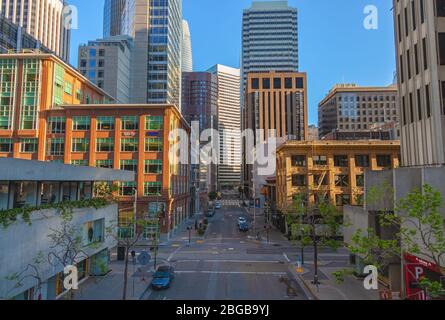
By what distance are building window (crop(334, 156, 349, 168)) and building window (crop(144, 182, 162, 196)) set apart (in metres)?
29.0

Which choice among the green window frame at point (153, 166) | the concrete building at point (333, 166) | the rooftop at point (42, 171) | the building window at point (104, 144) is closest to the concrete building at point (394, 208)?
the rooftop at point (42, 171)

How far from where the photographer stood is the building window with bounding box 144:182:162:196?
2010 inches

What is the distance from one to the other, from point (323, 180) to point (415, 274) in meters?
33.4

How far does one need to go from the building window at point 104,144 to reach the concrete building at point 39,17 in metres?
122

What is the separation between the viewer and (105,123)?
52125mm

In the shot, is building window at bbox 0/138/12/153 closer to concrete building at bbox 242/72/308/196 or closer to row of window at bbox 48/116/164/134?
row of window at bbox 48/116/164/134

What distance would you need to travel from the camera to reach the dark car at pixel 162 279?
26.5m

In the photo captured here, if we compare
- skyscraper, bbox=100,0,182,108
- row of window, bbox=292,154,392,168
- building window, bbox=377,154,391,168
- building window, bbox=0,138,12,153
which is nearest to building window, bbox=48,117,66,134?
building window, bbox=0,138,12,153

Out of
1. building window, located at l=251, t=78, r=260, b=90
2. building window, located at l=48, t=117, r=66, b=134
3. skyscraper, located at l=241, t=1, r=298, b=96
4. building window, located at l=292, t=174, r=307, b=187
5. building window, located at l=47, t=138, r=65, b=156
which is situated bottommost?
building window, located at l=292, t=174, r=307, b=187

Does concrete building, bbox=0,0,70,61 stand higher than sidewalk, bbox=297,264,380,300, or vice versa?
concrete building, bbox=0,0,70,61

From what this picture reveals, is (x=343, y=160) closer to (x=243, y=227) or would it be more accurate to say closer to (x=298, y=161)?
(x=298, y=161)

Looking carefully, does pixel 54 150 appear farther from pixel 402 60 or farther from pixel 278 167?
pixel 402 60

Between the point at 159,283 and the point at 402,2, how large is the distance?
31292 millimetres

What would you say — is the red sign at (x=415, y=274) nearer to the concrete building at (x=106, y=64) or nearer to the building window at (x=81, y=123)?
the building window at (x=81, y=123)
